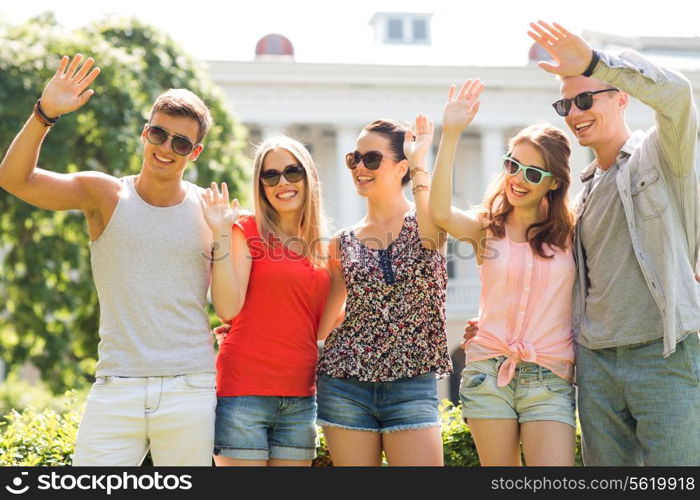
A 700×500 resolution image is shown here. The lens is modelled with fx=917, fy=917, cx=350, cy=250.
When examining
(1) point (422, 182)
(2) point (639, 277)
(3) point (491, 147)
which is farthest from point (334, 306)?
(3) point (491, 147)

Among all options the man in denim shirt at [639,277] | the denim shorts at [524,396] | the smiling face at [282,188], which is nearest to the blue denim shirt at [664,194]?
the man in denim shirt at [639,277]

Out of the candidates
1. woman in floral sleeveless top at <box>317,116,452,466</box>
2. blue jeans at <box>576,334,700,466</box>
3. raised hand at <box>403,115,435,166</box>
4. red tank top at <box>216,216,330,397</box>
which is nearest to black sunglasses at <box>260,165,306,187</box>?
red tank top at <box>216,216,330,397</box>

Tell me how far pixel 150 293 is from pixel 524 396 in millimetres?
1591

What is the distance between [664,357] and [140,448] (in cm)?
213

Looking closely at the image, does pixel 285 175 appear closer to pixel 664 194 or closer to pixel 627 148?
pixel 627 148

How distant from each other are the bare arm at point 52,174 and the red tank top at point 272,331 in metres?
0.64

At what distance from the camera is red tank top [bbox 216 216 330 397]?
3.81 meters

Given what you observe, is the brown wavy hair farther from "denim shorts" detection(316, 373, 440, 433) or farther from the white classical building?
the white classical building

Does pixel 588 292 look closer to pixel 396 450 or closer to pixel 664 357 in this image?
pixel 664 357

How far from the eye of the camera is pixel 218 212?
3.77 m

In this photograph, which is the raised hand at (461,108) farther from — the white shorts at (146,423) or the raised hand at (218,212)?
the white shorts at (146,423)

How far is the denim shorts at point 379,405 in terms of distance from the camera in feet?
12.7

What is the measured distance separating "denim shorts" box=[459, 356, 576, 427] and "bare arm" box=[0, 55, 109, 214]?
176cm
